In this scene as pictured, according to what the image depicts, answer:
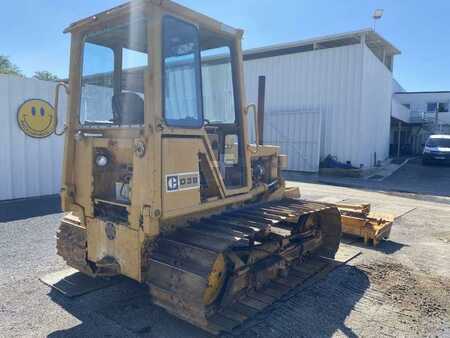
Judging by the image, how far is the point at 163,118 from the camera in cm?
313

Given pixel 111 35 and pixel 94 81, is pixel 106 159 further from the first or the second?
pixel 111 35

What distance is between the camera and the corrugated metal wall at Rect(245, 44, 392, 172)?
51.6 ft

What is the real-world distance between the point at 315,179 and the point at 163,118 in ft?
40.7

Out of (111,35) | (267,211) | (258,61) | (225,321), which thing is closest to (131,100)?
(111,35)

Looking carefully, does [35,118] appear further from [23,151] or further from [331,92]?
[331,92]

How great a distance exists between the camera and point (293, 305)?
385cm

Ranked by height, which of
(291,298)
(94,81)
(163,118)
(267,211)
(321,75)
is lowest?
(291,298)

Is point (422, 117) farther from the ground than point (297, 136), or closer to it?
farther from the ground

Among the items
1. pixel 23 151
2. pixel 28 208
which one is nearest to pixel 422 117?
pixel 23 151

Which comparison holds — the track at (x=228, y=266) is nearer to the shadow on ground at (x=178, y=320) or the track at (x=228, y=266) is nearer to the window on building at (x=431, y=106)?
the shadow on ground at (x=178, y=320)

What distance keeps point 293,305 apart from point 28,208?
6.66 m

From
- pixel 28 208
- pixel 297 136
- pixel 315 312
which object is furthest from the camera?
→ pixel 297 136

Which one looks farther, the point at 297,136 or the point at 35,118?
the point at 297,136

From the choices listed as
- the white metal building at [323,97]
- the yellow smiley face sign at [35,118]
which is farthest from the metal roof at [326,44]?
the yellow smiley face sign at [35,118]
